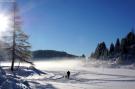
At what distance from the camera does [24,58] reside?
5056 centimetres

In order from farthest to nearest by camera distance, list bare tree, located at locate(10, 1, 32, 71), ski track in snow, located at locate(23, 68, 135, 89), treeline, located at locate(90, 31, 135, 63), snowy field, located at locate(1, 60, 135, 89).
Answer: treeline, located at locate(90, 31, 135, 63) < bare tree, located at locate(10, 1, 32, 71) < ski track in snow, located at locate(23, 68, 135, 89) < snowy field, located at locate(1, 60, 135, 89)

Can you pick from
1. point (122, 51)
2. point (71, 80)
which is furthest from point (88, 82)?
point (122, 51)

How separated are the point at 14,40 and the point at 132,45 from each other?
109945 mm

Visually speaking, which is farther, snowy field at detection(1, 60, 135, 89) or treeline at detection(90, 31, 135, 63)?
treeline at detection(90, 31, 135, 63)

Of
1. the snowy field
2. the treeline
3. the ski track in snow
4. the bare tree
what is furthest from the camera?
the treeline

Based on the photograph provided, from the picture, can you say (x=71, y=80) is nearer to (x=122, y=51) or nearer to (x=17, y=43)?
(x=17, y=43)

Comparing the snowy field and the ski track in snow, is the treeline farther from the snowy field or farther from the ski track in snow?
the ski track in snow

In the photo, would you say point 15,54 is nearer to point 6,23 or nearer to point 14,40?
point 14,40

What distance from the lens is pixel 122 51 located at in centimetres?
14975

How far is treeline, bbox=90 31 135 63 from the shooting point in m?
141

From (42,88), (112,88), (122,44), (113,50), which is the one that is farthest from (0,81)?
(113,50)

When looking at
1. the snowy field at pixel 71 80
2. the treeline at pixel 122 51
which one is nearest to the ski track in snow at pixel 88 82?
the snowy field at pixel 71 80

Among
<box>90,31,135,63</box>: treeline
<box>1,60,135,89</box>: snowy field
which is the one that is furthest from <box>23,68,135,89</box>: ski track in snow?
<box>90,31,135,63</box>: treeline

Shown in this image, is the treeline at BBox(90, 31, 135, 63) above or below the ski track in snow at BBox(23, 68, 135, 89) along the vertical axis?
above
